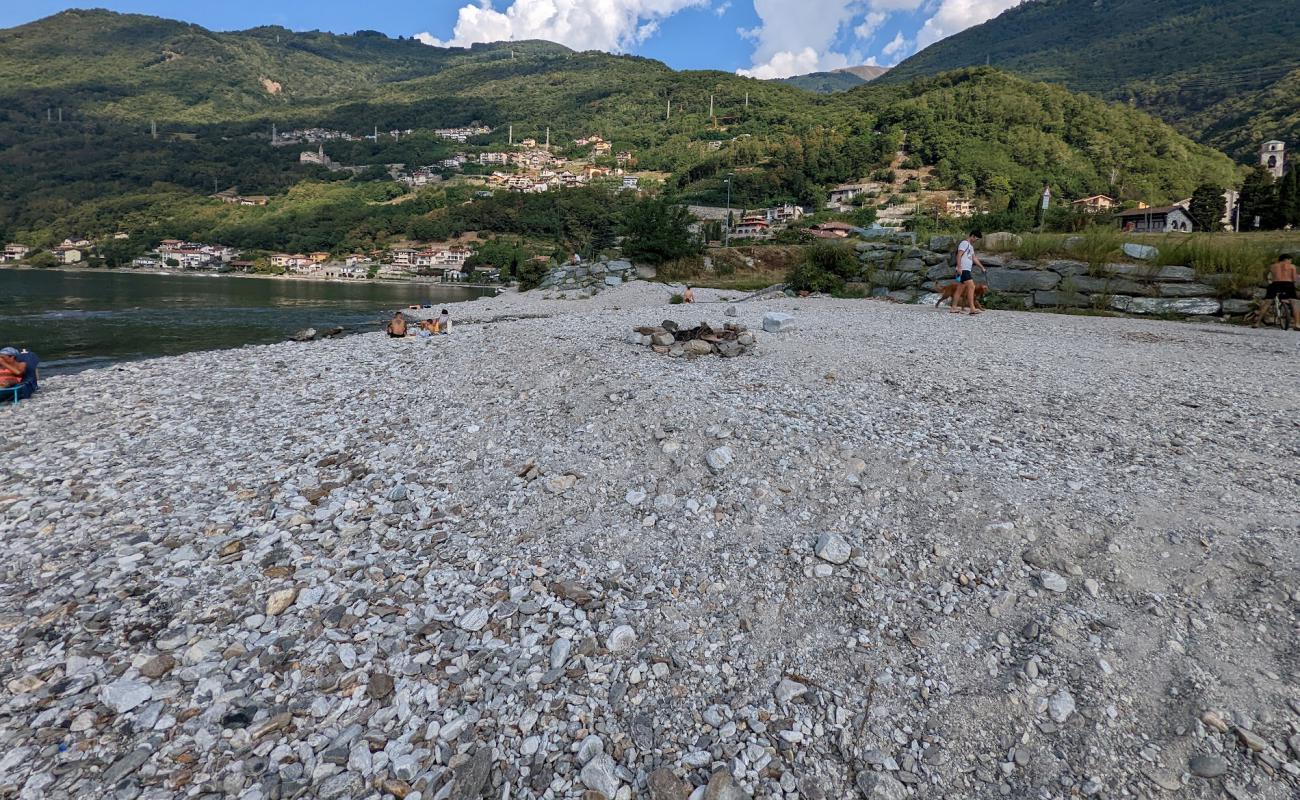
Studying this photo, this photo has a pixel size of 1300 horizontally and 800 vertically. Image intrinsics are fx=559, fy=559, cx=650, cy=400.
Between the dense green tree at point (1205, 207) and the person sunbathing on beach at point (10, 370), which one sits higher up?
the dense green tree at point (1205, 207)

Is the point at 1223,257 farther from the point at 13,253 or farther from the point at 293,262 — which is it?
the point at 13,253

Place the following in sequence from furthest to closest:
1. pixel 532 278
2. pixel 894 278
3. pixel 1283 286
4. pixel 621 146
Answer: pixel 621 146 → pixel 532 278 → pixel 894 278 → pixel 1283 286

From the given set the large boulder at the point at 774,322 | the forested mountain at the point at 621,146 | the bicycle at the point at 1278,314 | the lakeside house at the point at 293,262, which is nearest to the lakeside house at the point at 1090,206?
the bicycle at the point at 1278,314

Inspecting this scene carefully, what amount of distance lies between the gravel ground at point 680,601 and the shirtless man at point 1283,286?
625 centimetres

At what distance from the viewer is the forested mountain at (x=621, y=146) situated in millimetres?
72188

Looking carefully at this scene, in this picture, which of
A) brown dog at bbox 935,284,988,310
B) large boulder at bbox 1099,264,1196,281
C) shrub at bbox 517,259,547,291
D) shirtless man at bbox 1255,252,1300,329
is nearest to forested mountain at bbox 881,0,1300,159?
large boulder at bbox 1099,264,1196,281

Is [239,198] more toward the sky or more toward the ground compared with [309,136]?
more toward the ground

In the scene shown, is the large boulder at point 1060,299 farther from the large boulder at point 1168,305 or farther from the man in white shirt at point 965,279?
the man in white shirt at point 965,279

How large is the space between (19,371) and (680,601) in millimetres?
11952

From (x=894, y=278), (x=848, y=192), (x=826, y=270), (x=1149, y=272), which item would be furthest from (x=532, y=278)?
(x=848, y=192)

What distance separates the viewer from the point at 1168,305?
1256cm

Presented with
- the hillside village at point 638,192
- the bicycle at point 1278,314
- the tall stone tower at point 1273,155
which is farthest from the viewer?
the tall stone tower at point 1273,155

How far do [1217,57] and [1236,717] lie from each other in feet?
607

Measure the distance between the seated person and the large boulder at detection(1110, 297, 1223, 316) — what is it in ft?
70.8
